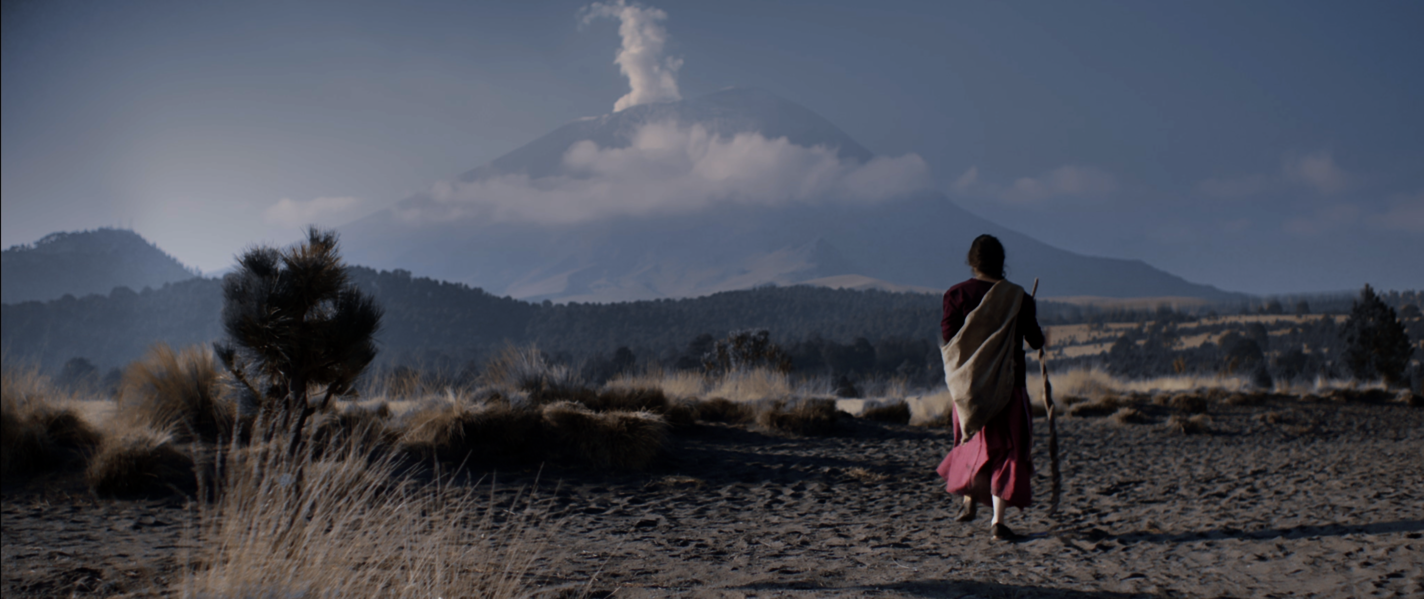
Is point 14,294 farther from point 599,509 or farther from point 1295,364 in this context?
point 1295,364

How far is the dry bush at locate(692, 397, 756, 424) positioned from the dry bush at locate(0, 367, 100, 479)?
698 cm

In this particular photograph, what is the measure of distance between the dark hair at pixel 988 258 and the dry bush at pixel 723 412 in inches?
265

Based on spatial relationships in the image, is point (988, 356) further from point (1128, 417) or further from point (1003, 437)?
point (1128, 417)

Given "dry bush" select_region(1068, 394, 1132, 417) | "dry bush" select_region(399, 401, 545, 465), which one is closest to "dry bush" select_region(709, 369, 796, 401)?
"dry bush" select_region(399, 401, 545, 465)

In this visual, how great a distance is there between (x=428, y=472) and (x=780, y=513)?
3344 mm

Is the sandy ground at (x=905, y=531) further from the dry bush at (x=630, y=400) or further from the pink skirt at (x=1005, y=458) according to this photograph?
the dry bush at (x=630, y=400)

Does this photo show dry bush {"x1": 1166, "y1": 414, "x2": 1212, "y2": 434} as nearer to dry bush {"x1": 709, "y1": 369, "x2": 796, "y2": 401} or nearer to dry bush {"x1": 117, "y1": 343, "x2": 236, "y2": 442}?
dry bush {"x1": 709, "y1": 369, "x2": 796, "y2": 401}

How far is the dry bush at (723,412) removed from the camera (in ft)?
33.4

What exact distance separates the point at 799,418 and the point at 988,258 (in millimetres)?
6131

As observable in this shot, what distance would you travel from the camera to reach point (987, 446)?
3.73 metres

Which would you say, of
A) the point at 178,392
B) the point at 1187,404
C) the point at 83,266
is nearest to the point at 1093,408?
the point at 1187,404

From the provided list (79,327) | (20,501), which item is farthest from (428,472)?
(79,327)

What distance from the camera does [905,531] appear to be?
437 cm

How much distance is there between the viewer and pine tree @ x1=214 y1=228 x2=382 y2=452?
511 centimetres
